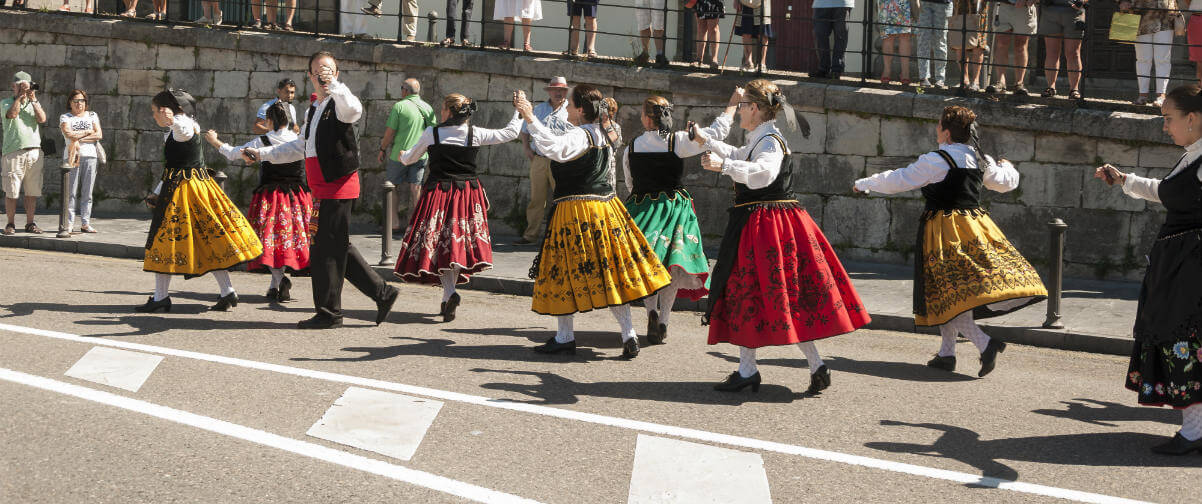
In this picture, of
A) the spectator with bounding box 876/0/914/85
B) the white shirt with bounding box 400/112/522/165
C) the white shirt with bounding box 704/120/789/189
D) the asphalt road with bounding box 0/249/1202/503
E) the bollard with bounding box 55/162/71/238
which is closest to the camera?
the asphalt road with bounding box 0/249/1202/503

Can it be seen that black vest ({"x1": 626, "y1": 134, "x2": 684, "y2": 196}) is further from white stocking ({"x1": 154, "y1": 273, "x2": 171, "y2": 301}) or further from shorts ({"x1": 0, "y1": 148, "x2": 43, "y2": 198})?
shorts ({"x1": 0, "y1": 148, "x2": 43, "y2": 198})

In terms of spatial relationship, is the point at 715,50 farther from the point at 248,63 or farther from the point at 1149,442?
the point at 1149,442

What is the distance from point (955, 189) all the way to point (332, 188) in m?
4.04

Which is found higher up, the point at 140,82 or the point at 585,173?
the point at 140,82

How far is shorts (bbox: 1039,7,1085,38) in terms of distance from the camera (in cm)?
1293

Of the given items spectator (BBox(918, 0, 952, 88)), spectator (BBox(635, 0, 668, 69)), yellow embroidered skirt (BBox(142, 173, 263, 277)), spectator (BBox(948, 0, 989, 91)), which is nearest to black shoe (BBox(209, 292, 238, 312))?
yellow embroidered skirt (BBox(142, 173, 263, 277))

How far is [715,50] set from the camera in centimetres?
1452

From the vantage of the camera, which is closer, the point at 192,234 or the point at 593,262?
the point at 593,262

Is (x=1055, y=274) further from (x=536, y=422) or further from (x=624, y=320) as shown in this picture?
(x=536, y=422)

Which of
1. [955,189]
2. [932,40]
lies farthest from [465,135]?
[932,40]

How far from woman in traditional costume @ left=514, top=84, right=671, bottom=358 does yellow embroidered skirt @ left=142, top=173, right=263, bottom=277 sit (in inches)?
105

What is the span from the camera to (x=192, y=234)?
9414 millimetres

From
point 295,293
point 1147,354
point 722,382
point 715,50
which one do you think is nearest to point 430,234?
point 295,293

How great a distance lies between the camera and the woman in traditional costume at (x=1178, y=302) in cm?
586
